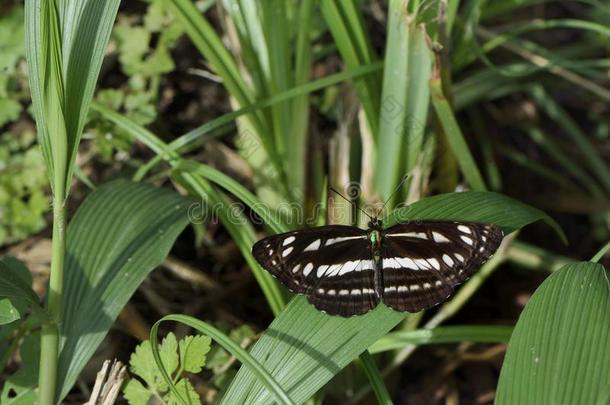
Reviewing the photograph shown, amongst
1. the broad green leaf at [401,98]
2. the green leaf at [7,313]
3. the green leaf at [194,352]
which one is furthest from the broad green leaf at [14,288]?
the broad green leaf at [401,98]

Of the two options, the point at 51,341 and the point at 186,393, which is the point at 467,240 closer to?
the point at 186,393

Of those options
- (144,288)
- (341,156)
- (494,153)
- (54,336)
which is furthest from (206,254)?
(494,153)

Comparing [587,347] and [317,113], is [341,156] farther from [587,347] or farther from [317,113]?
[587,347]

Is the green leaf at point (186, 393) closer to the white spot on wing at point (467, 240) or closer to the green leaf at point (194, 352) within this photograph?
the green leaf at point (194, 352)

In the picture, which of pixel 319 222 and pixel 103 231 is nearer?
pixel 103 231

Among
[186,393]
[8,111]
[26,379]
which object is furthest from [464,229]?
[8,111]

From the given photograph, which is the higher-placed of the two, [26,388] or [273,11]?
[273,11]
